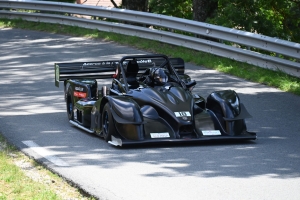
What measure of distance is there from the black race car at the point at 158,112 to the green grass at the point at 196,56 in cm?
365

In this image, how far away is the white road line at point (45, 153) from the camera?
8625 millimetres

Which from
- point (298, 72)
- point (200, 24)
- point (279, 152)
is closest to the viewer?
point (279, 152)

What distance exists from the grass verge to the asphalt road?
0.50 ft

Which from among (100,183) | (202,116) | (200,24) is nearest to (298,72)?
(200,24)

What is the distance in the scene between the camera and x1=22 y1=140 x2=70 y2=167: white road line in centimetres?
862

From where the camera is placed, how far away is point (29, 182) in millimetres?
7789

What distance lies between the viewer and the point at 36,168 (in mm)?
8570

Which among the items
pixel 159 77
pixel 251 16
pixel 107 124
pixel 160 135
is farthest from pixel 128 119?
pixel 251 16

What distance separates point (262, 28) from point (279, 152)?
11491mm

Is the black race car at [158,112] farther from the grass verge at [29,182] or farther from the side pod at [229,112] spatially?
the grass verge at [29,182]

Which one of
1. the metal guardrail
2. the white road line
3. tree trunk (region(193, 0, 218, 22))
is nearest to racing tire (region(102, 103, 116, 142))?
the white road line

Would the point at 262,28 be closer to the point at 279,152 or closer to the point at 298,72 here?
the point at 298,72

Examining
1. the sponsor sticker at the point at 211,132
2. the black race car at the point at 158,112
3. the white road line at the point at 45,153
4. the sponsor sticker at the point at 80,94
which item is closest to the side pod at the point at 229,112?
the black race car at the point at 158,112

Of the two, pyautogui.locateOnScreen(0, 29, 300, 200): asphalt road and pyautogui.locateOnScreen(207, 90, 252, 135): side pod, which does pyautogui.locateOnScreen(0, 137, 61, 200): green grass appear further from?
pyautogui.locateOnScreen(207, 90, 252, 135): side pod
